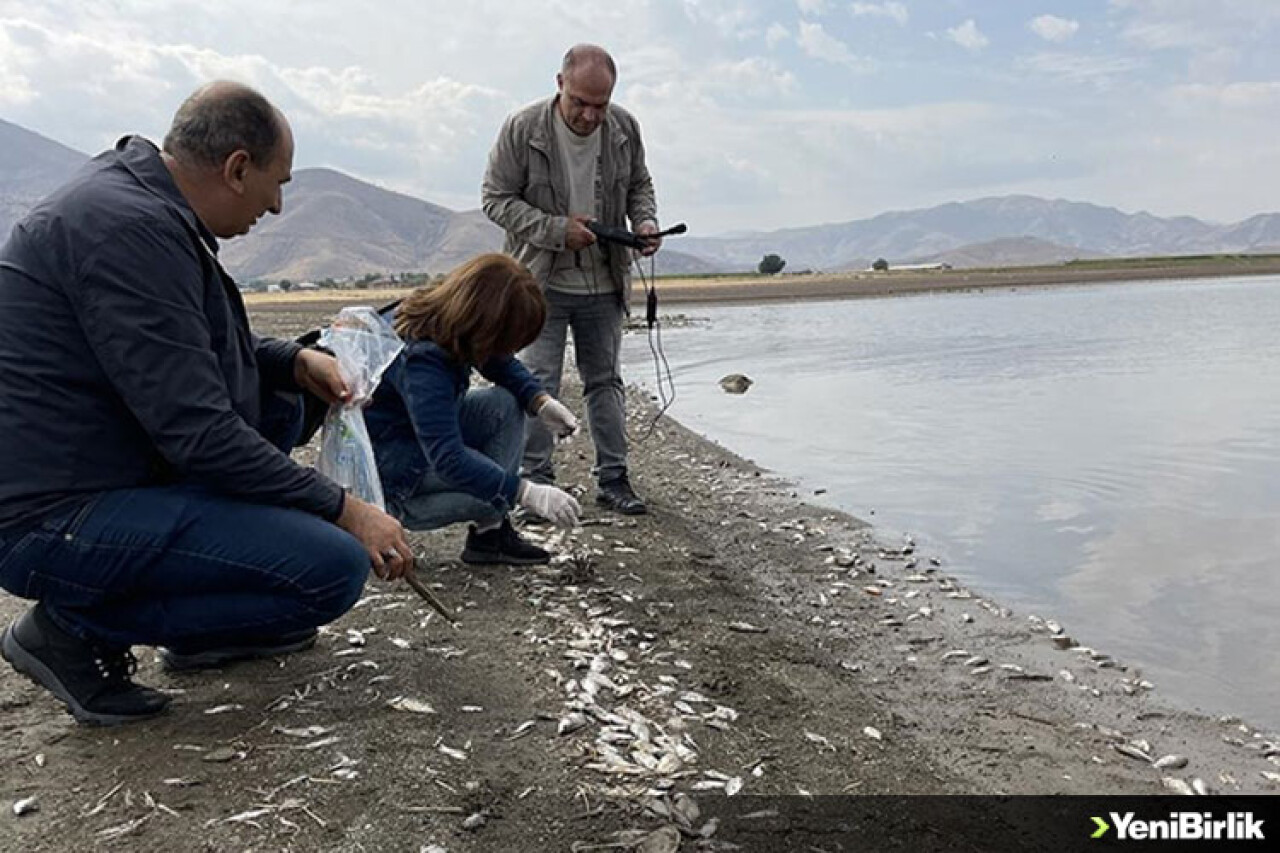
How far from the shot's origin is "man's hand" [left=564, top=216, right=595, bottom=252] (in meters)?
6.70

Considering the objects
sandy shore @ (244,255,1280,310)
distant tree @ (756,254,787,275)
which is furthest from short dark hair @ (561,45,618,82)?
distant tree @ (756,254,787,275)

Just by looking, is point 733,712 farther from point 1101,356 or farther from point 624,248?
point 1101,356

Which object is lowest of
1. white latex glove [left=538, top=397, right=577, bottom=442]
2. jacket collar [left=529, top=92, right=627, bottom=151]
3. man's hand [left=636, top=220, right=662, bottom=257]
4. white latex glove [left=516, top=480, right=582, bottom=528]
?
white latex glove [left=516, top=480, right=582, bottom=528]

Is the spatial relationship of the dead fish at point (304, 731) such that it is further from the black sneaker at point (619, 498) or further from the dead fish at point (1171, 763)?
the black sneaker at point (619, 498)

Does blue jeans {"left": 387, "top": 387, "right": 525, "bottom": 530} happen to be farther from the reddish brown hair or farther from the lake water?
the lake water

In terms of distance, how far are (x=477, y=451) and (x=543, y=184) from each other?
7.37 ft

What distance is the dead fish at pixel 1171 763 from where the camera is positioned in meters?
4.40

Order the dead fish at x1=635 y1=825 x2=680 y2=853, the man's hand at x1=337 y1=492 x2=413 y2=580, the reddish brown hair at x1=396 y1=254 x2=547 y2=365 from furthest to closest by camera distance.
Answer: the reddish brown hair at x1=396 y1=254 x2=547 y2=365
the man's hand at x1=337 y1=492 x2=413 y2=580
the dead fish at x1=635 y1=825 x2=680 y2=853

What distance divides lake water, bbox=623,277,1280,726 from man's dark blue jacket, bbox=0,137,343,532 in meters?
4.66

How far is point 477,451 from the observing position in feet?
17.9

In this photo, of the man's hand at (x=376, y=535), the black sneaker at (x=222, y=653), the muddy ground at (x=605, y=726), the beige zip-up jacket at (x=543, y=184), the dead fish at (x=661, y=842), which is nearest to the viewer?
the dead fish at (x=661, y=842)

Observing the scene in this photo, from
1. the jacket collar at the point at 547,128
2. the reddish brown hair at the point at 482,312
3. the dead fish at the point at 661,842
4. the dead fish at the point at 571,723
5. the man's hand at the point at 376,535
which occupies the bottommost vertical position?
the dead fish at the point at 661,842

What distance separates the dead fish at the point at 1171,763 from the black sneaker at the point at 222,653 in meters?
3.47

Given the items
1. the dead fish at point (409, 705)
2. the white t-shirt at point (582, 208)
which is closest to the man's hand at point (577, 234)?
the white t-shirt at point (582, 208)
